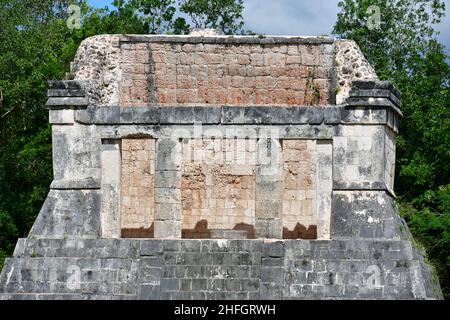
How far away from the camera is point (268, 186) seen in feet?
76.3

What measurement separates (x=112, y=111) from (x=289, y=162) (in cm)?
512

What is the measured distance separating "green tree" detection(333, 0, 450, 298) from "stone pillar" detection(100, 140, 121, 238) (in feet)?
26.5

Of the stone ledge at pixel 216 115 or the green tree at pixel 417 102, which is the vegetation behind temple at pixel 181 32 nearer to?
the green tree at pixel 417 102

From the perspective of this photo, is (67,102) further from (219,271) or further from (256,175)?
(219,271)

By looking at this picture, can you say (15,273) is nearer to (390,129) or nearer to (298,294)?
(298,294)

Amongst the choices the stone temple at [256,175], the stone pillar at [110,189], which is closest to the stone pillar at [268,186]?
the stone temple at [256,175]

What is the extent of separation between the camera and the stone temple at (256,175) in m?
21.5

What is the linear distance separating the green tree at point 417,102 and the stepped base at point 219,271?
7.40 meters

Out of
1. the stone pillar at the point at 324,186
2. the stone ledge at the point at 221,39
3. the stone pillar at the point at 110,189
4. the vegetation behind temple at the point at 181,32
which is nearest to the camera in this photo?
the stone pillar at the point at 110,189

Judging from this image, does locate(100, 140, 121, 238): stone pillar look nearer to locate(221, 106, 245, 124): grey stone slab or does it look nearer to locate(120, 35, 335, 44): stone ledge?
locate(221, 106, 245, 124): grey stone slab

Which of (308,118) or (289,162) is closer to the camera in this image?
(308,118)

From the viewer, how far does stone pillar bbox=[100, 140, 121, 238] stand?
23188 mm

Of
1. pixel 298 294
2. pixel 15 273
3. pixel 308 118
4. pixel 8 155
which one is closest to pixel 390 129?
pixel 308 118
